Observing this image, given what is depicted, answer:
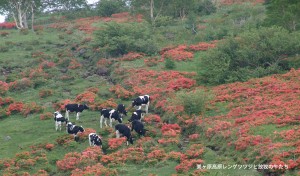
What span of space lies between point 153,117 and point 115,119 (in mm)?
3040

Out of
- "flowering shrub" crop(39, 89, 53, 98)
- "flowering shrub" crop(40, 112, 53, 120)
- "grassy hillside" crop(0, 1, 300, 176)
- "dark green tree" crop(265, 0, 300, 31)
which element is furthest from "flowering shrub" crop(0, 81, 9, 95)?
"dark green tree" crop(265, 0, 300, 31)

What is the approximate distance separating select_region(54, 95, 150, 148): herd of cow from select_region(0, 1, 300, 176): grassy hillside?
541 millimetres

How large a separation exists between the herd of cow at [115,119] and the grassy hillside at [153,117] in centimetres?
54

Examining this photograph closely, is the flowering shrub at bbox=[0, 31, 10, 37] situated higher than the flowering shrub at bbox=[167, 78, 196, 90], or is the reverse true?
the flowering shrub at bbox=[0, 31, 10, 37]

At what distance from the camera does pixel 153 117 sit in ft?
123

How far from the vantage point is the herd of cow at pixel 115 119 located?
3241 cm

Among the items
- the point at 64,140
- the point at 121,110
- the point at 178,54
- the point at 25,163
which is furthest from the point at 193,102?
the point at 178,54

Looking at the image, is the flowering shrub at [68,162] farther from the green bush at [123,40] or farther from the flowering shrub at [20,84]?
the green bush at [123,40]

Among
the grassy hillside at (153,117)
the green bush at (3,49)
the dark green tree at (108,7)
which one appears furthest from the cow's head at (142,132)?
the dark green tree at (108,7)

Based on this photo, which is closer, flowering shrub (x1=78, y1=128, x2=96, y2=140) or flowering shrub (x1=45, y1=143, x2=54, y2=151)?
flowering shrub (x1=45, y1=143, x2=54, y2=151)

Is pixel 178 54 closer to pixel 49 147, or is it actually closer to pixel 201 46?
pixel 201 46

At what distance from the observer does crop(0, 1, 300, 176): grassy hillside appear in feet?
91.0

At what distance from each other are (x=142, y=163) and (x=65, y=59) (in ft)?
111

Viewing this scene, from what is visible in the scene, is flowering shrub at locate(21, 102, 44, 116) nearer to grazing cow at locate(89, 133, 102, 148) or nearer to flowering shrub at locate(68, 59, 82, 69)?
grazing cow at locate(89, 133, 102, 148)
